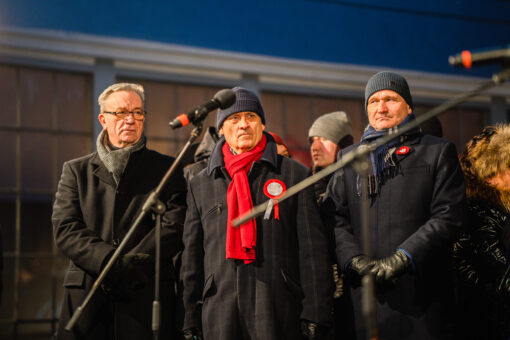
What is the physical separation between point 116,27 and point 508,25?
395cm

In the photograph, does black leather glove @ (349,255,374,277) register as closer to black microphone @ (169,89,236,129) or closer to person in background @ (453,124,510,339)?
person in background @ (453,124,510,339)

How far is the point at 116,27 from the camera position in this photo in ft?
16.5

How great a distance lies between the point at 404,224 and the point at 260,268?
608mm

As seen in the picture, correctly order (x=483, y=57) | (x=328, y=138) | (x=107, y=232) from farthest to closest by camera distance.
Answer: (x=328, y=138) < (x=107, y=232) < (x=483, y=57)

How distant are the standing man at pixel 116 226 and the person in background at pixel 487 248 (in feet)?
4.21

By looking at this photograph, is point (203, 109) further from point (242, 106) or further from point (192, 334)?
point (192, 334)

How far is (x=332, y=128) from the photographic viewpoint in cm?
401

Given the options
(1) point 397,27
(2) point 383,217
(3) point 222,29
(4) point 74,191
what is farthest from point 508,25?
(4) point 74,191

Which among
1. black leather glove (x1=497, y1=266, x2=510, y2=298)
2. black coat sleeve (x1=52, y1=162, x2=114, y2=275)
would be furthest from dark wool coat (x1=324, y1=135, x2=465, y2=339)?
black coat sleeve (x1=52, y1=162, x2=114, y2=275)

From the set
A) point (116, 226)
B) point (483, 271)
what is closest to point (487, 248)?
point (483, 271)

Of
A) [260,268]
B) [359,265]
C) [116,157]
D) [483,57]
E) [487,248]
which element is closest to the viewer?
[483,57]

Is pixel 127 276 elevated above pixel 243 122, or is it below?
below

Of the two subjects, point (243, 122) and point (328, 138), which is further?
point (328, 138)

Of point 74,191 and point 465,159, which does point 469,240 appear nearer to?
point 465,159
